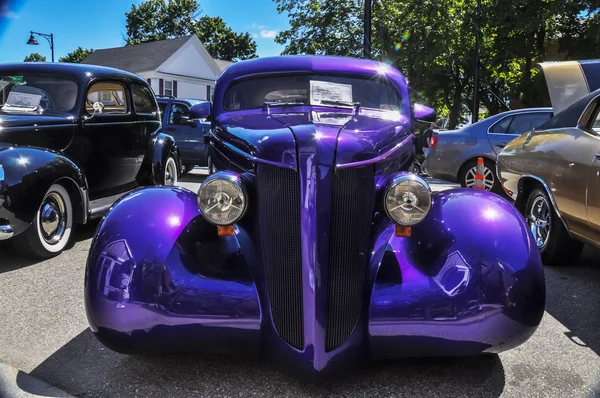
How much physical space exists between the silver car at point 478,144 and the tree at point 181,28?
57.4m

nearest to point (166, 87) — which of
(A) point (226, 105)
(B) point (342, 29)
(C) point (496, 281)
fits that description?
(B) point (342, 29)

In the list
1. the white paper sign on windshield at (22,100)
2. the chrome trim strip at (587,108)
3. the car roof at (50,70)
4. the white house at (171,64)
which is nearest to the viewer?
the chrome trim strip at (587,108)

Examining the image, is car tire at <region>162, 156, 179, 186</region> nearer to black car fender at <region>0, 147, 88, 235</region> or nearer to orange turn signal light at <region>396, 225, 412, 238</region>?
black car fender at <region>0, 147, 88, 235</region>

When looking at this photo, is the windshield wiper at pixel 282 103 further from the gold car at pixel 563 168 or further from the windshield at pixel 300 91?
the gold car at pixel 563 168

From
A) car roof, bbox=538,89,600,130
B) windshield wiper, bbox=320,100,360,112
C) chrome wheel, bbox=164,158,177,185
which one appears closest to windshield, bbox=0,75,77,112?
chrome wheel, bbox=164,158,177,185

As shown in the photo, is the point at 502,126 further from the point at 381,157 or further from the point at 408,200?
the point at 408,200

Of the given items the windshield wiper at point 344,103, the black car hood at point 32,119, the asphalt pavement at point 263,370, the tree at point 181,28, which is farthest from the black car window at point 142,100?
the tree at point 181,28

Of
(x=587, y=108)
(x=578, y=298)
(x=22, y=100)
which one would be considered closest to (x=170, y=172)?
(x=22, y=100)

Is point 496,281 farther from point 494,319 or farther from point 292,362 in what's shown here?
point 292,362

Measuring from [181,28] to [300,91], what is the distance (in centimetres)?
6578

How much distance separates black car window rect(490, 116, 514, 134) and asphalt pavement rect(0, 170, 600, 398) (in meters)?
6.18

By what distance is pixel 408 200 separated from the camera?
262 centimetres

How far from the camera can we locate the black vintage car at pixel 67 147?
4.66 metres

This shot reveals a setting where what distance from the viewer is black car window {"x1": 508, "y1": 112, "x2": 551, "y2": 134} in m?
8.96
